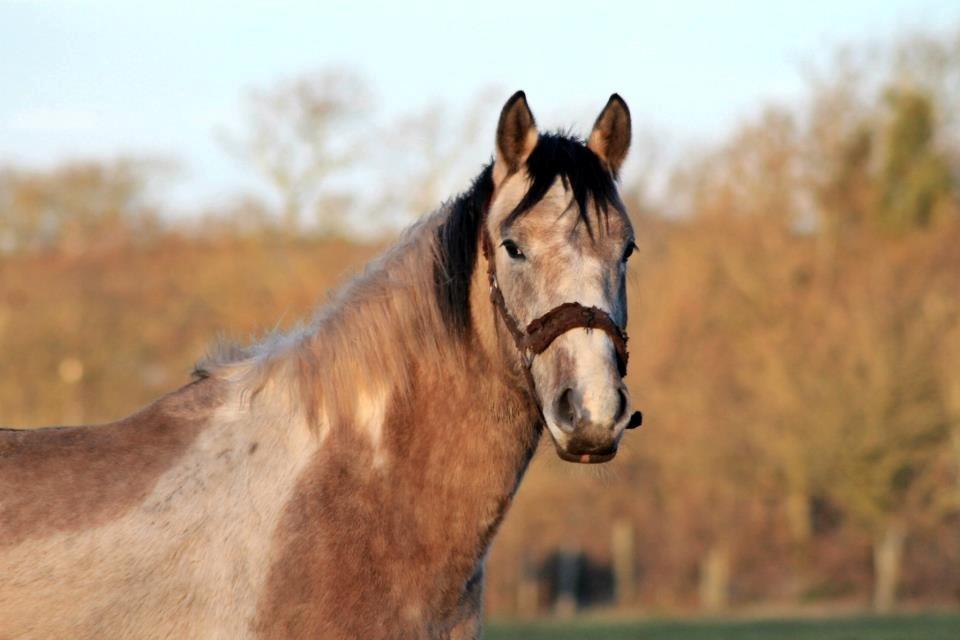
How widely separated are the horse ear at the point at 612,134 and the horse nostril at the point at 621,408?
123 cm

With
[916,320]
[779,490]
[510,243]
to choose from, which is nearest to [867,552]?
[779,490]

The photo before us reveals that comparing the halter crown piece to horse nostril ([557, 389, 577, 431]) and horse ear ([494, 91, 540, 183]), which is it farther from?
horse ear ([494, 91, 540, 183])

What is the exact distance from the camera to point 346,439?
5137 millimetres

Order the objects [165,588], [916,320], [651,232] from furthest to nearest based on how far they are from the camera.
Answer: [651,232]
[916,320]
[165,588]

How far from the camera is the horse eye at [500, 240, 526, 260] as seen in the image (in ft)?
16.6

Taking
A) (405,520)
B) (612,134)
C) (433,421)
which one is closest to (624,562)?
(612,134)

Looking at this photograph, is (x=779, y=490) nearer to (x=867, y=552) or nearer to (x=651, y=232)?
(x=867, y=552)

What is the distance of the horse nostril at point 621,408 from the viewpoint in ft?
15.2

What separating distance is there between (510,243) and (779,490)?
34.7 m

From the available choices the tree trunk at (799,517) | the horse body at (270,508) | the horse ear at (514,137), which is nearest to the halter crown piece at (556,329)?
the horse body at (270,508)

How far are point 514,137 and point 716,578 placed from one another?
34.1 meters

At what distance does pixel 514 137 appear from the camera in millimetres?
5270

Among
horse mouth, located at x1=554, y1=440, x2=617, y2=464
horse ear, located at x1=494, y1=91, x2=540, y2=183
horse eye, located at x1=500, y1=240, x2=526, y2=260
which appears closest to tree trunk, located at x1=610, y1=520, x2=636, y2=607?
horse ear, located at x1=494, y1=91, x2=540, y2=183

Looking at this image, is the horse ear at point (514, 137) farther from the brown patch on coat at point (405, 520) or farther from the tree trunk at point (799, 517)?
the tree trunk at point (799, 517)
